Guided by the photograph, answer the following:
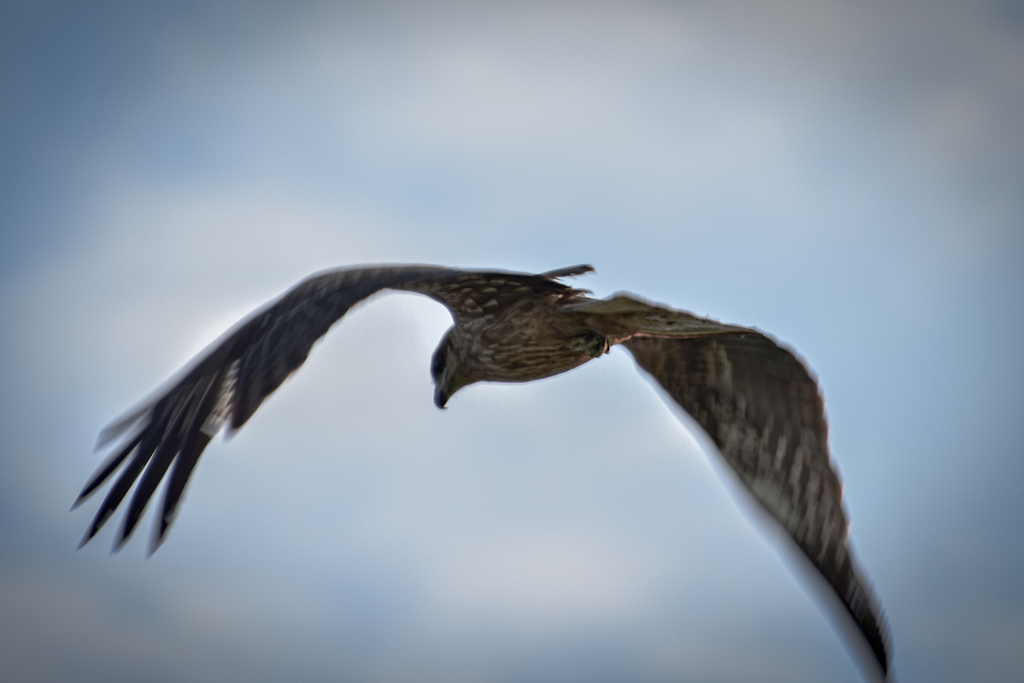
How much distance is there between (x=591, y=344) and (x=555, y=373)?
0.50 meters

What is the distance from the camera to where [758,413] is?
4.52 metres

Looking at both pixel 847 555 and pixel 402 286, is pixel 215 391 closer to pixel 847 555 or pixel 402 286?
pixel 402 286

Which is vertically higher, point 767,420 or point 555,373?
point 555,373

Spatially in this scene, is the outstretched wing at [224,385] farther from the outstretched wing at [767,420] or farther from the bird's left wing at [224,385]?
the outstretched wing at [767,420]

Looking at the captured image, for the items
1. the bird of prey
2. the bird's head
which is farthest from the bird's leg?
the bird's head

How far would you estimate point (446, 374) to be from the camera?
5598 millimetres

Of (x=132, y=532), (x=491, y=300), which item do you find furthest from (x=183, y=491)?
(x=491, y=300)

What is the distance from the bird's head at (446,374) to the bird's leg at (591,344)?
37.8 inches

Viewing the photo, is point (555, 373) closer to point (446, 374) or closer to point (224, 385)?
point (446, 374)

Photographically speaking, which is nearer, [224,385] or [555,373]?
[224,385]

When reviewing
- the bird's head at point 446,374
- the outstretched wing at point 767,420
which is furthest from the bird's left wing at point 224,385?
the bird's head at point 446,374

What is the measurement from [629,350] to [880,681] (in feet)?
6.72

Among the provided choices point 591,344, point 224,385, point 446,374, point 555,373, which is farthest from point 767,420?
point 224,385

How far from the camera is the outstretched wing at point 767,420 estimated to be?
13.2 feet
